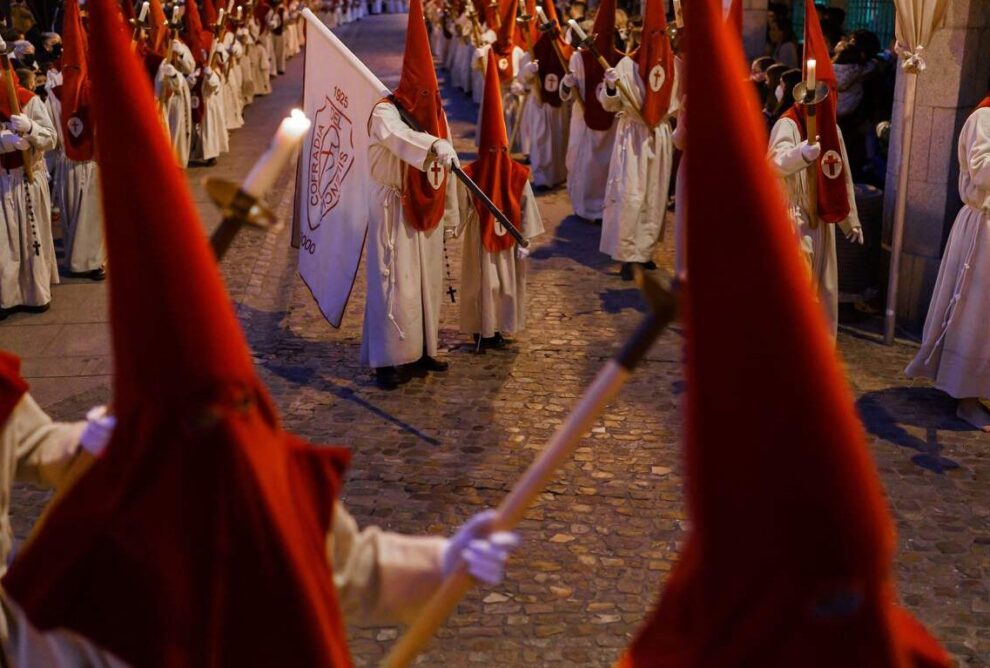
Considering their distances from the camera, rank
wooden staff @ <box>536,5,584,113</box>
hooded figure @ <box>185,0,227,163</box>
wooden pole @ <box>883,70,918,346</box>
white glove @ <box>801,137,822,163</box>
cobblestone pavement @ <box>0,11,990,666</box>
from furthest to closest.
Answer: hooded figure @ <box>185,0,227,163</box> → wooden staff @ <box>536,5,584,113</box> → wooden pole @ <box>883,70,918,346</box> → white glove @ <box>801,137,822,163</box> → cobblestone pavement @ <box>0,11,990,666</box>

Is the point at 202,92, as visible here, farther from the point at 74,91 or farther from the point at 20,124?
the point at 20,124

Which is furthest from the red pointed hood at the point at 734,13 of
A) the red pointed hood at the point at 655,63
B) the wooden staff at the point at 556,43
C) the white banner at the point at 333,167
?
the wooden staff at the point at 556,43

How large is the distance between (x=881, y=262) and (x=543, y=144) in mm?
5724

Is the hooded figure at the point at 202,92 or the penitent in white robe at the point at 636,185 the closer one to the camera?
the penitent in white robe at the point at 636,185

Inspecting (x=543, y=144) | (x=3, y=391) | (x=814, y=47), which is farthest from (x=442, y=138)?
(x=543, y=144)

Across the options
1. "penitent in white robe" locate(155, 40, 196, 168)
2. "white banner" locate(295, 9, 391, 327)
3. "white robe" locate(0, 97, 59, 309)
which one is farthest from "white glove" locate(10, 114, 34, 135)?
"penitent in white robe" locate(155, 40, 196, 168)

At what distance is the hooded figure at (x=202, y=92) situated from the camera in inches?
580

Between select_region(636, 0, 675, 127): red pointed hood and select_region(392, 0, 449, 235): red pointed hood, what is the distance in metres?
2.73

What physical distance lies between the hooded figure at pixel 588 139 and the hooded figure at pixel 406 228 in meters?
4.36

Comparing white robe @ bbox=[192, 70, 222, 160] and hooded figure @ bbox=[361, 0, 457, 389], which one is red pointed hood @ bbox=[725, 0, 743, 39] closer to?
hooded figure @ bbox=[361, 0, 457, 389]

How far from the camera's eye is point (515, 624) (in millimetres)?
4773

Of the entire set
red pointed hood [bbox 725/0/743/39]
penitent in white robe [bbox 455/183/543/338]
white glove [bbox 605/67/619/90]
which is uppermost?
red pointed hood [bbox 725/0/743/39]

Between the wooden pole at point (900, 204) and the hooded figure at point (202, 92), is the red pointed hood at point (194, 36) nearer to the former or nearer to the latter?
the hooded figure at point (202, 92)

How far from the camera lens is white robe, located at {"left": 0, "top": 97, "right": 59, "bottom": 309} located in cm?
870
